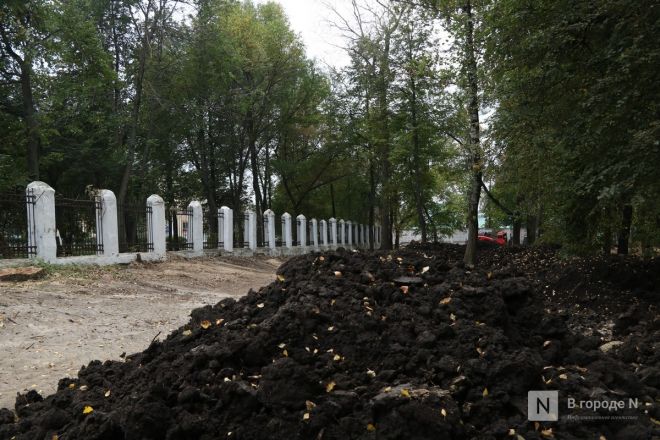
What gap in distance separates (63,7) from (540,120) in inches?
747

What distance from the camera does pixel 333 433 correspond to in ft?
9.47

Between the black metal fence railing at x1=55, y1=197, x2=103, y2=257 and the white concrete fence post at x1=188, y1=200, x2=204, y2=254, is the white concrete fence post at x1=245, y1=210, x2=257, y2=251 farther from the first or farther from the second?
the black metal fence railing at x1=55, y1=197, x2=103, y2=257

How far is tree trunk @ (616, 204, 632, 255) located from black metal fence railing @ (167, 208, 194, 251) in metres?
13.6

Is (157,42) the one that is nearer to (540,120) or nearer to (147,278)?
(147,278)

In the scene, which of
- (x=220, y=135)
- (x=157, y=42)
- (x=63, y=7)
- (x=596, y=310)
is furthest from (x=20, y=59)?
(x=596, y=310)

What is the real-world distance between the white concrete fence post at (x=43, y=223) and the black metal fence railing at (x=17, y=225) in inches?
1.8

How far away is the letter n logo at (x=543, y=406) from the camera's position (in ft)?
9.74

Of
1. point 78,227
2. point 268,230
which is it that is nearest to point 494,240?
point 268,230

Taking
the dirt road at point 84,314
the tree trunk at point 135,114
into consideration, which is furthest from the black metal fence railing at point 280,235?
the dirt road at point 84,314

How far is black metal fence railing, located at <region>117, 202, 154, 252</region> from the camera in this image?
15.6m

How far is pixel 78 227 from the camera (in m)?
13.1

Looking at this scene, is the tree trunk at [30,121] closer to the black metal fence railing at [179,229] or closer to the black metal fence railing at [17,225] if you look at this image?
the black metal fence railing at [179,229]

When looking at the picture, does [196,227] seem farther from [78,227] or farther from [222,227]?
[78,227]

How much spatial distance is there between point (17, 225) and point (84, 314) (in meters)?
4.71
